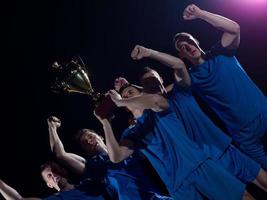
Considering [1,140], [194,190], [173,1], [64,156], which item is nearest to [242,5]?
[173,1]

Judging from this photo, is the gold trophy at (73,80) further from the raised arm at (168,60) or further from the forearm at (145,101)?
the raised arm at (168,60)

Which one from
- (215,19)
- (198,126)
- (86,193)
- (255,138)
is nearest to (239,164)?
(255,138)

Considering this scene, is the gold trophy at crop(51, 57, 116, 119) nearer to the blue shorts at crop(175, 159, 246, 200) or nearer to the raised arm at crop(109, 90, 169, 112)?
the raised arm at crop(109, 90, 169, 112)

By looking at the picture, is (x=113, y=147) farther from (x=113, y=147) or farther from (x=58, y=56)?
(x=58, y=56)

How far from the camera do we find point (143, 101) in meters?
2.68

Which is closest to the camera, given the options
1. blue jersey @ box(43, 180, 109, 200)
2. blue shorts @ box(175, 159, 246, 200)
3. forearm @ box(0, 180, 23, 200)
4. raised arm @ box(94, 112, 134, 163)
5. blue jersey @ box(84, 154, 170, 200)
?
blue shorts @ box(175, 159, 246, 200)

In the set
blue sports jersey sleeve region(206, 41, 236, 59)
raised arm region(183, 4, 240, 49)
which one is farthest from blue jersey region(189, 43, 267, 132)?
raised arm region(183, 4, 240, 49)

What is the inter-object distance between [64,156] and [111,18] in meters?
1.26

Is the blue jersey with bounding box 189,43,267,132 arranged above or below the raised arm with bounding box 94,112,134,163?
above

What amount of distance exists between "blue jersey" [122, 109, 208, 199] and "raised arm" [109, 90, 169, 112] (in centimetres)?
10

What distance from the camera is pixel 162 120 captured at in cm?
279

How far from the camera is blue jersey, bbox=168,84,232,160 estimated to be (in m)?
2.75

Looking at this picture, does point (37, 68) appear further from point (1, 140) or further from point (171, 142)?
point (171, 142)

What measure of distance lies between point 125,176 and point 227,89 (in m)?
0.89
